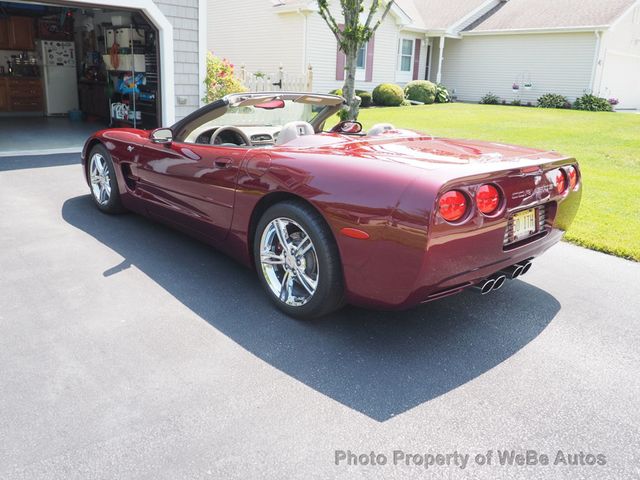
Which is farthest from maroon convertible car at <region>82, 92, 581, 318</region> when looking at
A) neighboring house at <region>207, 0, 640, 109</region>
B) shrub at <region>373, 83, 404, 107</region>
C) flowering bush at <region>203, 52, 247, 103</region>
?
neighboring house at <region>207, 0, 640, 109</region>

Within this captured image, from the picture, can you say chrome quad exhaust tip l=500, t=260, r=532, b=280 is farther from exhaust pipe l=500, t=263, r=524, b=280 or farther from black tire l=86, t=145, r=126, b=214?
black tire l=86, t=145, r=126, b=214

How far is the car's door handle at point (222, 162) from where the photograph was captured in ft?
12.0

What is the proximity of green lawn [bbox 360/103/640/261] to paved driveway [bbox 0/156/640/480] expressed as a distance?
1194 millimetres

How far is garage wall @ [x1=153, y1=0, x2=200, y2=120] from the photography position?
9727 millimetres

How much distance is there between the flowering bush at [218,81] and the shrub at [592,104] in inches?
583

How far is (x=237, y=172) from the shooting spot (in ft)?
11.7

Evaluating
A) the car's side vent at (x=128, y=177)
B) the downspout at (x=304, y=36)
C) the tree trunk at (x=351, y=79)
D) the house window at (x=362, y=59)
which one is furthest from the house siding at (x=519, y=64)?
the car's side vent at (x=128, y=177)

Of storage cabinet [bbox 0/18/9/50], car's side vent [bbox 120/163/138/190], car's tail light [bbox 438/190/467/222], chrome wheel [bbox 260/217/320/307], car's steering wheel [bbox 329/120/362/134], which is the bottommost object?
chrome wheel [bbox 260/217/320/307]

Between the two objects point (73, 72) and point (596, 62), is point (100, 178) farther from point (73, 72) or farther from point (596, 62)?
point (596, 62)

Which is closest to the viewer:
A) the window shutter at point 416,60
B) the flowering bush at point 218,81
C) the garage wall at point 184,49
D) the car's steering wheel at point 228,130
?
the car's steering wheel at point 228,130

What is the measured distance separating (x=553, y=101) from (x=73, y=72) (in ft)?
55.5

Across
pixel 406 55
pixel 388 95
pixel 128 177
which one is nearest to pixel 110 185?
pixel 128 177

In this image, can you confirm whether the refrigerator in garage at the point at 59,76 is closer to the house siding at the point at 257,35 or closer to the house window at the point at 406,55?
the house siding at the point at 257,35

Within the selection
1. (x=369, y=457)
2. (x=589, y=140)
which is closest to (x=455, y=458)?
(x=369, y=457)
